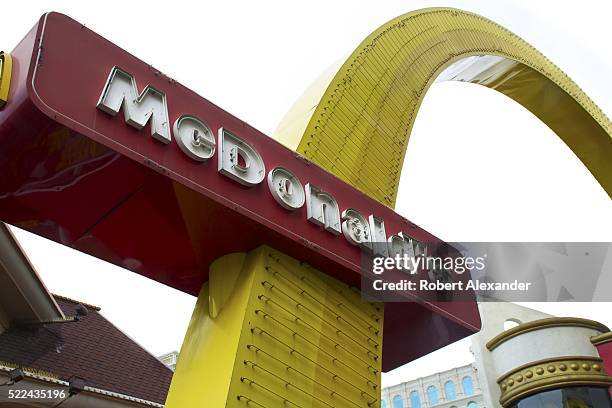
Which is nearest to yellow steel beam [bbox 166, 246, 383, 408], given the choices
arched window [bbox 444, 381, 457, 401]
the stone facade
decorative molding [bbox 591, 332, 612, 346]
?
decorative molding [bbox 591, 332, 612, 346]

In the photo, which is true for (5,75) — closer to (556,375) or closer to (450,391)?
(556,375)

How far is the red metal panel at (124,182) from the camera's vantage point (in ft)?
15.4

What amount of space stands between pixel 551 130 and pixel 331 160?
10147 mm

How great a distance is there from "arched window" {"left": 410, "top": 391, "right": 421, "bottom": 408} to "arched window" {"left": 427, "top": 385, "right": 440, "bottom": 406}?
2.72ft

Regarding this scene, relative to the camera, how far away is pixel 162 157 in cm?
507

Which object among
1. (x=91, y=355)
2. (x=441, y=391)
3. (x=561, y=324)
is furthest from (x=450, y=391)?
(x=91, y=355)

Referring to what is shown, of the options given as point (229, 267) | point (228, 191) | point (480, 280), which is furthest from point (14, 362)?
point (480, 280)

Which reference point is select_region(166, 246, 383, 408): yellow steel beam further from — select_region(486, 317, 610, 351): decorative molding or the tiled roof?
select_region(486, 317, 610, 351): decorative molding

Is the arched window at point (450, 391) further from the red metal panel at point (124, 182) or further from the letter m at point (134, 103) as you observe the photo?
the letter m at point (134, 103)

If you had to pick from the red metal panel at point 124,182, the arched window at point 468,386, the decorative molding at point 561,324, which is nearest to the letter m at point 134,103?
the red metal panel at point 124,182

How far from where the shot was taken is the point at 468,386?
140 ft

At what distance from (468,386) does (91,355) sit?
3758 centimetres

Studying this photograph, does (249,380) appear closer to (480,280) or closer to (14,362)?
(480,280)

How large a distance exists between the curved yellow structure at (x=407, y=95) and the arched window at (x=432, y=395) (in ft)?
106
